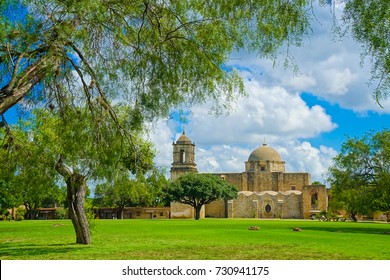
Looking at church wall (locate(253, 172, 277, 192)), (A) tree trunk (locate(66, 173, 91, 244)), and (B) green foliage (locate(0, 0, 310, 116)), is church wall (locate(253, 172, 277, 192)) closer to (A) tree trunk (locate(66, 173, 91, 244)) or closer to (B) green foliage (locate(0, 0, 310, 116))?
(A) tree trunk (locate(66, 173, 91, 244))

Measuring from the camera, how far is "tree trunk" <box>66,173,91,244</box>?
1284 cm

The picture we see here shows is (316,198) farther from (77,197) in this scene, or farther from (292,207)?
(77,197)

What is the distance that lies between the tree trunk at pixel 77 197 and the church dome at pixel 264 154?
5733 cm

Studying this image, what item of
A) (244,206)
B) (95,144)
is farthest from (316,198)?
(95,144)

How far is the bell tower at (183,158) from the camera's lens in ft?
208

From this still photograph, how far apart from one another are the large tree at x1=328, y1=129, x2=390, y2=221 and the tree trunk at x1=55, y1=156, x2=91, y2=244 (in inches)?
625

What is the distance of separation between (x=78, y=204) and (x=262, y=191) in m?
56.0

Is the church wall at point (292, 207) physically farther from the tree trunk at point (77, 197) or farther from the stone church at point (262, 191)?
the tree trunk at point (77, 197)

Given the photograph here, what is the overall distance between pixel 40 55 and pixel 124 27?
1.46m

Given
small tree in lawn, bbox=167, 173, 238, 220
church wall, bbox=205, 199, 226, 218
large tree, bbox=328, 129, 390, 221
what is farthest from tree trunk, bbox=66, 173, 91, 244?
church wall, bbox=205, 199, 226, 218

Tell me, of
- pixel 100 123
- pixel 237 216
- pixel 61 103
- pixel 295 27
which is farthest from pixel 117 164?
pixel 237 216

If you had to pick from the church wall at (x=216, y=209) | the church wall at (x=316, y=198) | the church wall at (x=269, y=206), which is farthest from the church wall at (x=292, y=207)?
the church wall at (x=216, y=209)

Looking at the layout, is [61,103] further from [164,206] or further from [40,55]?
[164,206]

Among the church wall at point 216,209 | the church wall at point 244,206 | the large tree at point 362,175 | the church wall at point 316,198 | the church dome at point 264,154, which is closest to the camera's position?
the large tree at point 362,175
